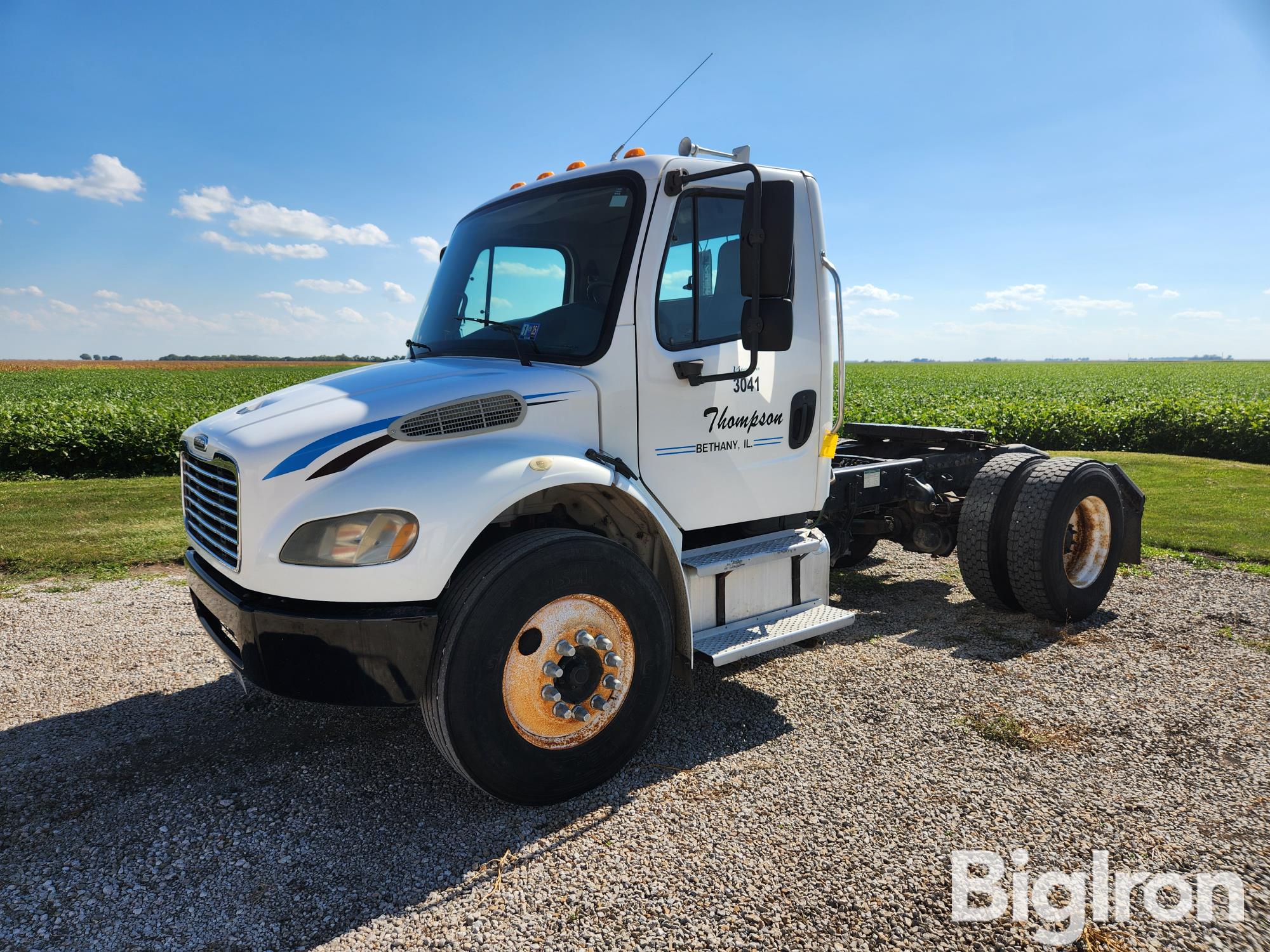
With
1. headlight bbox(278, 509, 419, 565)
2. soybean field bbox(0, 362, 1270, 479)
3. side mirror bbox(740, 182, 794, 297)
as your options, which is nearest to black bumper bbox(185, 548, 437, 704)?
headlight bbox(278, 509, 419, 565)

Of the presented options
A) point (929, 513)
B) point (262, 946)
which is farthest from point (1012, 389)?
point (262, 946)

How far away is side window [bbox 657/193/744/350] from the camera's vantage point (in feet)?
12.7

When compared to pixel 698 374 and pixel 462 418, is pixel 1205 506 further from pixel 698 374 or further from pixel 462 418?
pixel 462 418

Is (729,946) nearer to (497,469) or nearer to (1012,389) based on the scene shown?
(497,469)

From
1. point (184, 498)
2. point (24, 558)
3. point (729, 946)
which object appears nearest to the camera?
point (729, 946)

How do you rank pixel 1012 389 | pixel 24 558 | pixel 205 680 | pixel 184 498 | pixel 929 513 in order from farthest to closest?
pixel 1012 389 < pixel 24 558 < pixel 929 513 < pixel 205 680 < pixel 184 498

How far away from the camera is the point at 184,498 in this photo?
4.07 metres

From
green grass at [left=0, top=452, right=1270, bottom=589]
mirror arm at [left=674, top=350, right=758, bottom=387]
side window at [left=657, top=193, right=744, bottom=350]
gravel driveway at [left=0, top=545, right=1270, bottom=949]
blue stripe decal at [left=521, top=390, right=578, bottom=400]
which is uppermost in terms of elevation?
side window at [left=657, top=193, right=744, bottom=350]

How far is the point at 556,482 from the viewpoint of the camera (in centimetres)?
329

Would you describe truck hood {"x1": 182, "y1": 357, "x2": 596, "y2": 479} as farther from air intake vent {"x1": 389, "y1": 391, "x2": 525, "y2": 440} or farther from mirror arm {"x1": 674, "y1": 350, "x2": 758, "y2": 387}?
mirror arm {"x1": 674, "y1": 350, "x2": 758, "y2": 387}

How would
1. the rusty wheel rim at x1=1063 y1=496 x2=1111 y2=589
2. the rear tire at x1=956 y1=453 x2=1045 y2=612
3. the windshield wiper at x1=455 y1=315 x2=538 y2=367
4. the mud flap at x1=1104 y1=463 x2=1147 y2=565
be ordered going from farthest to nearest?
the mud flap at x1=1104 y1=463 x2=1147 y2=565 → the rusty wheel rim at x1=1063 y1=496 x2=1111 y2=589 → the rear tire at x1=956 y1=453 x2=1045 y2=612 → the windshield wiper at x1=455 y1=315 x2=538 y2=367

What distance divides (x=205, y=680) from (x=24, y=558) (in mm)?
4493

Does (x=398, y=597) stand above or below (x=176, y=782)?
above

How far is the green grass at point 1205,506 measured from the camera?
8023mm
